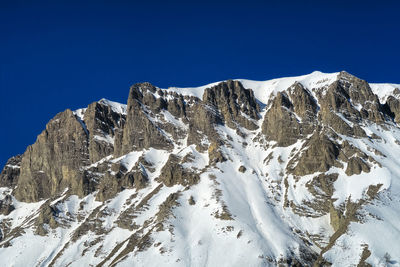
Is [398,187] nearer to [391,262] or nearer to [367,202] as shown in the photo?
[367,202]

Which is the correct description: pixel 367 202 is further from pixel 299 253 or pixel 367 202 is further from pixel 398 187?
pixel 299 253

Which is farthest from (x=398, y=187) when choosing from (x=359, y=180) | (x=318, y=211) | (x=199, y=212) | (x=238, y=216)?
(x=199, y=212)

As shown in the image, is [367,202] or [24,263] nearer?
[367,202]

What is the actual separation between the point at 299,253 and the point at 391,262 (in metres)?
29.8

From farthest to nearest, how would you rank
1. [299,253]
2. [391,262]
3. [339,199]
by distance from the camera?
[339,199] < [299,253] < [391,262]

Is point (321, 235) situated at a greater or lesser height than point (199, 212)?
lesser

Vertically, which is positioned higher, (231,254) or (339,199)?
(339,199)

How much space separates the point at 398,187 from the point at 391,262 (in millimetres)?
45789

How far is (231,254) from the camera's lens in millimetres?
165125

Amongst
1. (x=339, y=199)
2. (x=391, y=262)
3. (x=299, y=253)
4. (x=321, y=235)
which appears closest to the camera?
(x=391, y=262)

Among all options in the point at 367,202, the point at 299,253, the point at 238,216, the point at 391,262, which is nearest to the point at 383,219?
the point at 367,202

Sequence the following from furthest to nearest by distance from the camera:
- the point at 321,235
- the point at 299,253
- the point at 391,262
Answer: the point at 321,235 → the point at 299,253 → the point at 391,262

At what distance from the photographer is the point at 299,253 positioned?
16425 cm

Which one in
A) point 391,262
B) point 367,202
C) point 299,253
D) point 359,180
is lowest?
point 391,262
